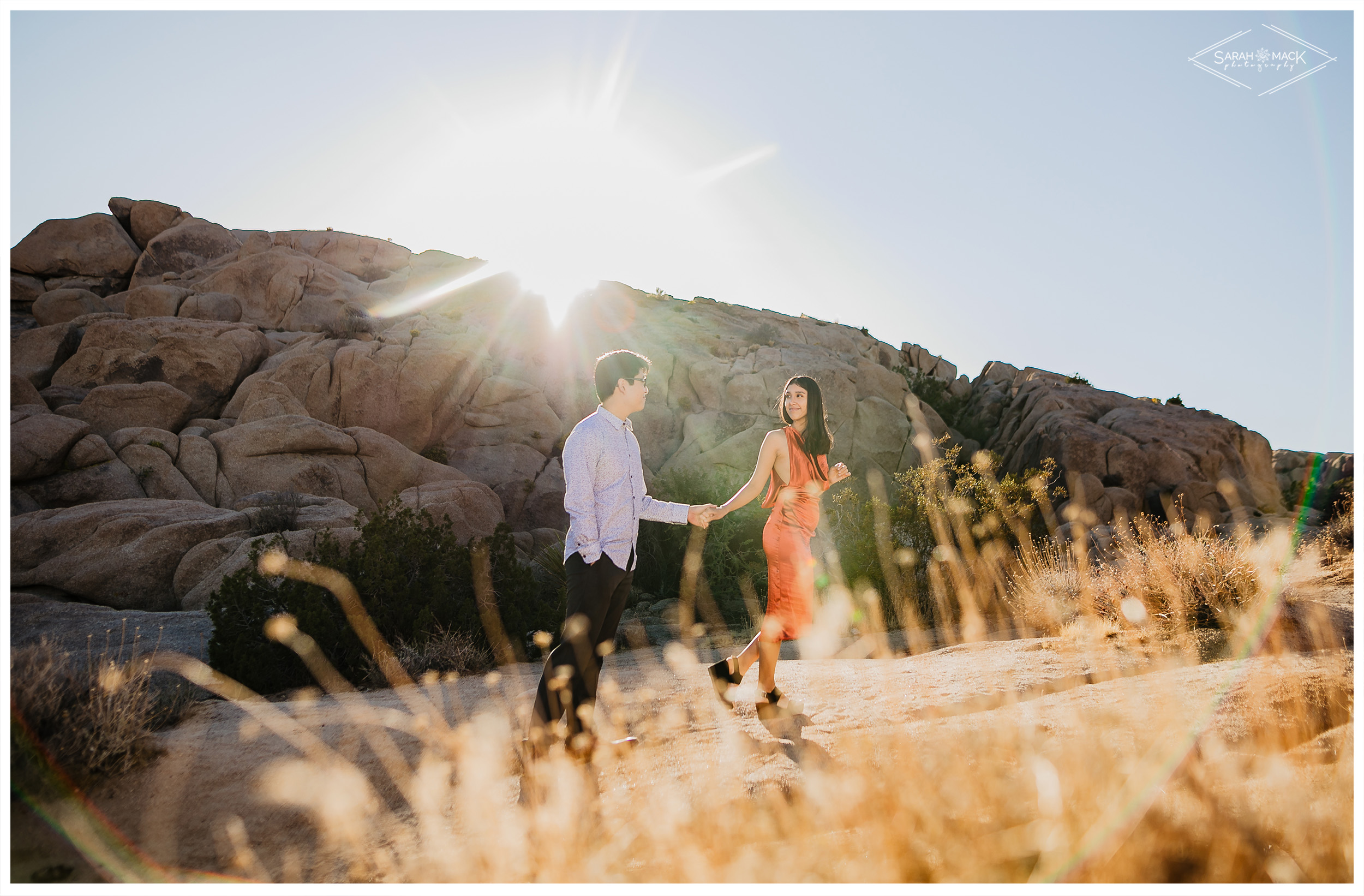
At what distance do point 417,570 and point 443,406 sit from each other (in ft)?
45.2

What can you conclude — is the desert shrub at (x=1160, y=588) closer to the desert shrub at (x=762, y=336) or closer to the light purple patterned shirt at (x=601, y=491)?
the light purple patterned shirt at (x=601, y=491)

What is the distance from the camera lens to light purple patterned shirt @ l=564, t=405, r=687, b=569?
3.81 m

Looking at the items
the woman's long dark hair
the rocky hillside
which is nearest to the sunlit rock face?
the rocky hillside

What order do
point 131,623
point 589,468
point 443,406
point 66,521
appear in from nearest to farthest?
point 589,468
point 131,623
point 66,521
point 443,406

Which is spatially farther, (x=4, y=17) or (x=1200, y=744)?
(x=4, y=17)

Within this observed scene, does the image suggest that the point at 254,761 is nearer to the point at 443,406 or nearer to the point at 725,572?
the point at 725,572

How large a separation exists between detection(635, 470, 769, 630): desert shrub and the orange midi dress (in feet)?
19.6

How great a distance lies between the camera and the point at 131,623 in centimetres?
727

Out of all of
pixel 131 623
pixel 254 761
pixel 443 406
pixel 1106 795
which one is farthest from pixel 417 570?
pixel 443 406

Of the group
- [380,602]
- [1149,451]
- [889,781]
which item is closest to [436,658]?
[380,602]

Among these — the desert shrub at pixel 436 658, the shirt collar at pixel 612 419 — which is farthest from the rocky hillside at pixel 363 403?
the shirt collar at pixel 612 419

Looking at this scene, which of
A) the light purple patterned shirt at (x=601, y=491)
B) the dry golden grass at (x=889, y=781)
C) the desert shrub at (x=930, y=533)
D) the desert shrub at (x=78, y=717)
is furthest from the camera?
the desert shrub at (x=930, y=533)

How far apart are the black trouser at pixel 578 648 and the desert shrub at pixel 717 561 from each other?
685 centimetres

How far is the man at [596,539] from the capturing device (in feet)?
12.0
